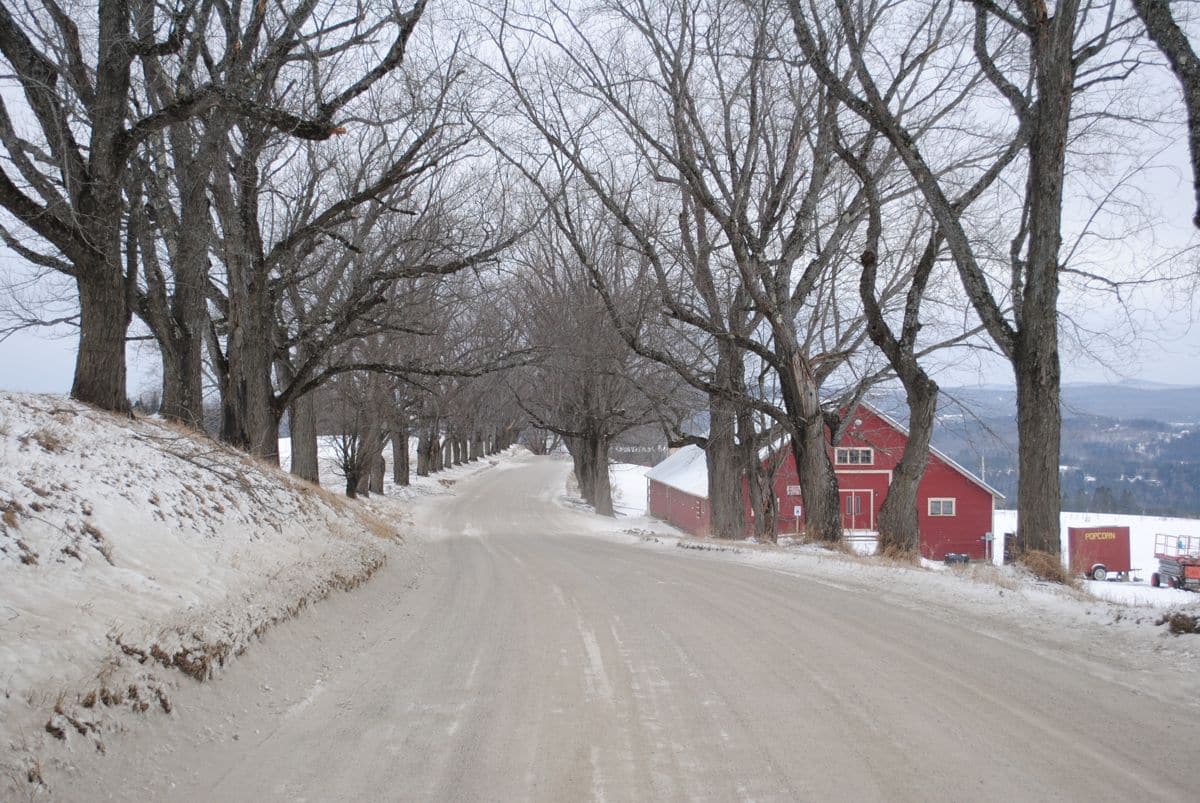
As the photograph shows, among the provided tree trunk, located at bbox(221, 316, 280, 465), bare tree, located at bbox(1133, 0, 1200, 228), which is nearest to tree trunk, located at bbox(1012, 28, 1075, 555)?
bare tree, located at bbox(1133, 0, 1200, 228)

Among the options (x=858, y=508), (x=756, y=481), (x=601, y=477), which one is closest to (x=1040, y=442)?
(x=756, y=481)

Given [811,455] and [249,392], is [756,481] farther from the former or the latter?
[249,392]

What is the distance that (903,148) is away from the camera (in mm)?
11789

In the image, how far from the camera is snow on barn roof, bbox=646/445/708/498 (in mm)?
42625

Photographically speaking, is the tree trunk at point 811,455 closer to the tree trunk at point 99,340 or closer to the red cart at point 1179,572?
the tree trunk at point 99,340

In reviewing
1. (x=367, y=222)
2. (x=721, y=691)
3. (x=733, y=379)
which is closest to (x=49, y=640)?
(x=721, y=691)

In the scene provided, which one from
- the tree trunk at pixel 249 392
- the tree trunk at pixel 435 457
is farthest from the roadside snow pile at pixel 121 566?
the tree trunk at pixel 435 457

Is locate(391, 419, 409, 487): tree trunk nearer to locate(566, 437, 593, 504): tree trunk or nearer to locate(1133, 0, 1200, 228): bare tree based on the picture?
locate(566, 437, 593, 504): tree trunk

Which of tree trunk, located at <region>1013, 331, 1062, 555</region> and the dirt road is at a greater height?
tree trunk, located at <region>1013, 331, 1062, 555</region>

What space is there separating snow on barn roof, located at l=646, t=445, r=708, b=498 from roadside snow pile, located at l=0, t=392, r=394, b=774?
33.1 m

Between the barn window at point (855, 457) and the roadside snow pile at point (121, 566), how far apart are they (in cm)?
3517

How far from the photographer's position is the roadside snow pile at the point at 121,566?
155 inches

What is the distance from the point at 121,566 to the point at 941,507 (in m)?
41.7

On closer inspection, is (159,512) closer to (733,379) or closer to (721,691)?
(721,691)
